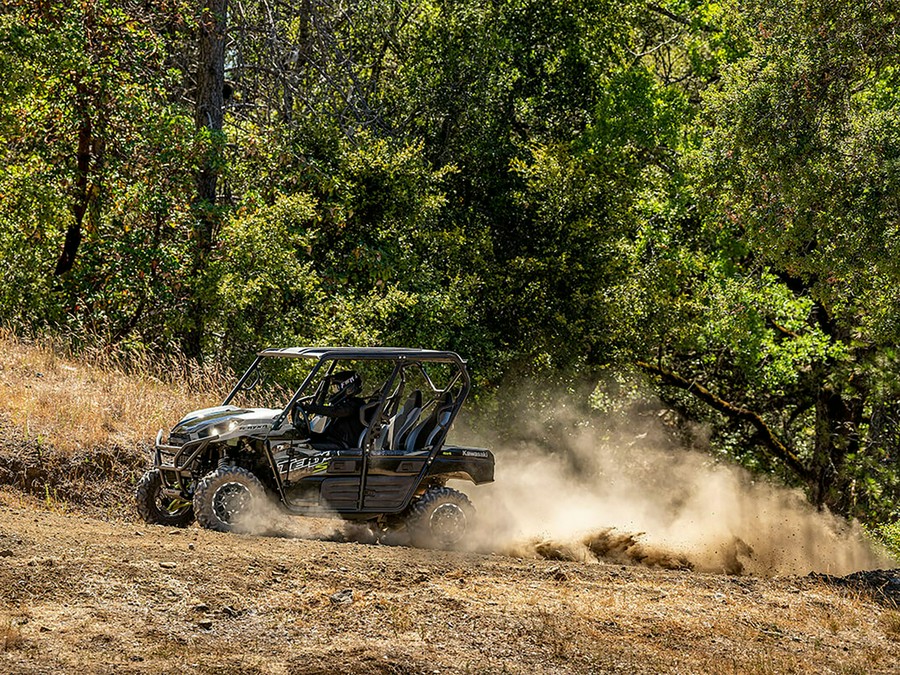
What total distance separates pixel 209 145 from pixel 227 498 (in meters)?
11.7

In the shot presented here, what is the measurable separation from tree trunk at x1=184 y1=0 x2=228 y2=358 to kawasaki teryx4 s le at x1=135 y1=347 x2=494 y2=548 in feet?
29.1

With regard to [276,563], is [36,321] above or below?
above

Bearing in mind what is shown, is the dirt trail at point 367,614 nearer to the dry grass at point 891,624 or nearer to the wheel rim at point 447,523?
the dry grass at point 891,624

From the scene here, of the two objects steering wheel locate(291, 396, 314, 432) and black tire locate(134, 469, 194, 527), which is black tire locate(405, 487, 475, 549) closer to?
steering wheel locate(291, 396, 314, 432)

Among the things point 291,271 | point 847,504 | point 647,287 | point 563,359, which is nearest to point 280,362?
point 291,271

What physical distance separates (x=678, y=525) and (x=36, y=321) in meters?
10.8

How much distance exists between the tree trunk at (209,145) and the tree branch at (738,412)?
37.1 ft

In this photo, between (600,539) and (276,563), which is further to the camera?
(600,539)

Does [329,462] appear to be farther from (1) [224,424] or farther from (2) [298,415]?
(1) [224,424]

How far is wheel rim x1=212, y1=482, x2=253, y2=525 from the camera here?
10.1 m

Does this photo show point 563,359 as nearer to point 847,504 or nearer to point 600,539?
Result: point 847,504

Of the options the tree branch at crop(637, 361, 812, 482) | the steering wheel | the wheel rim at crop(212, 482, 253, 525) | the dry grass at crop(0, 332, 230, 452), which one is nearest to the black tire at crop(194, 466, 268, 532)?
the wheel rim at crop(212, 482, 253, 525)

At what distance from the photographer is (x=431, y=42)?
26.5 meters

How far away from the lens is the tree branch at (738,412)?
26.9 meters
